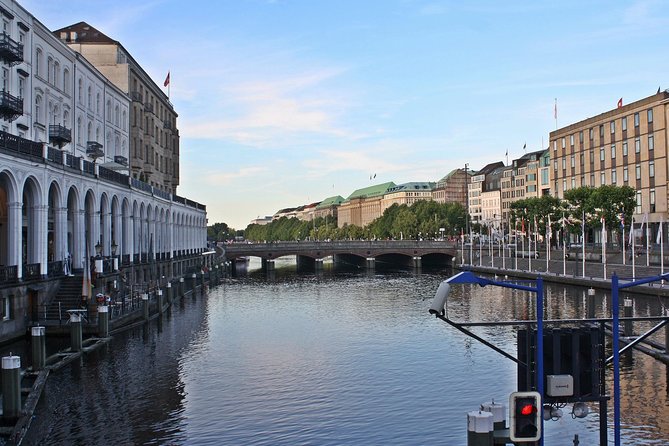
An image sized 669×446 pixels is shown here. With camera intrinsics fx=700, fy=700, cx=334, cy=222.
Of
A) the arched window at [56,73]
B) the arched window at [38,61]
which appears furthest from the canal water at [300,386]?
the arched window at [56,73]

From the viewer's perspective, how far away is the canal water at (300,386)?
2566 cm

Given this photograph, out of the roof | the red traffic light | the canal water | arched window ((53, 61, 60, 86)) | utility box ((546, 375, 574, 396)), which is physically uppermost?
the roof

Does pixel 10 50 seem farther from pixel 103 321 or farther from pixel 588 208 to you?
pixel 588 208

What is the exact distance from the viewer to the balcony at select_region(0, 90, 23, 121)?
51219 mm

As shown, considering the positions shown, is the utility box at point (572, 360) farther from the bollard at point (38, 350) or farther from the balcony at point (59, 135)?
the balcony at point (59, 135)

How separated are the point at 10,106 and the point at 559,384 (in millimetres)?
48573

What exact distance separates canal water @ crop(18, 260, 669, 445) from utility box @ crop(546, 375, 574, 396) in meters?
10.4

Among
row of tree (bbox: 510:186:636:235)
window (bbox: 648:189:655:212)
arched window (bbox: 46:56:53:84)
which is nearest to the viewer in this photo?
arched window (bbox: 46:56:53:84)

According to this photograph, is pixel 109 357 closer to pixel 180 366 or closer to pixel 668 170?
pixel 180 366

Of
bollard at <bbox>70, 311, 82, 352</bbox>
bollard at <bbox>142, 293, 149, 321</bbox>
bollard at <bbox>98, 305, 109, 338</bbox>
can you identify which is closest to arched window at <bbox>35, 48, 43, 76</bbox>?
bollard at <bbox>142, 293, 149, 321</bbox>

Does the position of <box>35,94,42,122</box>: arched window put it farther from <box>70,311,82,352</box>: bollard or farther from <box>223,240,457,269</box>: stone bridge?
<box>223,240,457,269</box>: stone bridge

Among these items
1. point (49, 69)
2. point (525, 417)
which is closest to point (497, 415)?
point (525, 417)

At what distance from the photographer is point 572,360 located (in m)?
15.0

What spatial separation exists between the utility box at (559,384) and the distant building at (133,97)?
69.0 metres
